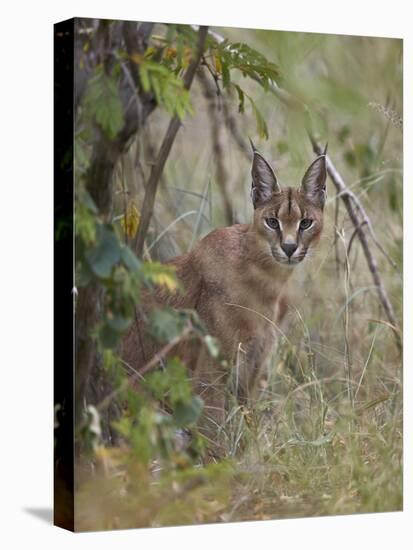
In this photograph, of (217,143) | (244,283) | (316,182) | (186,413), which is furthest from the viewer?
(316,182)

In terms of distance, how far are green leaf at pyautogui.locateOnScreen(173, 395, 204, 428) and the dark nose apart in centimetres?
86

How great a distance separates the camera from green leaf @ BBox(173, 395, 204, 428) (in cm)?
657

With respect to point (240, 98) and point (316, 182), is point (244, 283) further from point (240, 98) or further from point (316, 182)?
point (240, 98)

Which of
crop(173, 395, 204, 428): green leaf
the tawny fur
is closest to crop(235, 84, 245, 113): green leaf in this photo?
the tawny fur

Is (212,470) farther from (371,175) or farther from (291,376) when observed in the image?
(371,175)

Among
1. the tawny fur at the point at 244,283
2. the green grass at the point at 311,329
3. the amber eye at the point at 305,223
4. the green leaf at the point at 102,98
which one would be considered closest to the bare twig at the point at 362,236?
the green grass at the point at 311,329

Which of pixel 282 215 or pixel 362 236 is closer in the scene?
pixel 282 215

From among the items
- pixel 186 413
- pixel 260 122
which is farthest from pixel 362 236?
pixel 186 413

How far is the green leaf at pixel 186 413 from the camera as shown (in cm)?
657

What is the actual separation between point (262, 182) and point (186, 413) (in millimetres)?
1146

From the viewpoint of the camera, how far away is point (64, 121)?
6.55 meters

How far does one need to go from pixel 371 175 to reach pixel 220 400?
1.31 m

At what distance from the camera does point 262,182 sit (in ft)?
23.2

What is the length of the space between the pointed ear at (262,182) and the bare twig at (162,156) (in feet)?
1.44
